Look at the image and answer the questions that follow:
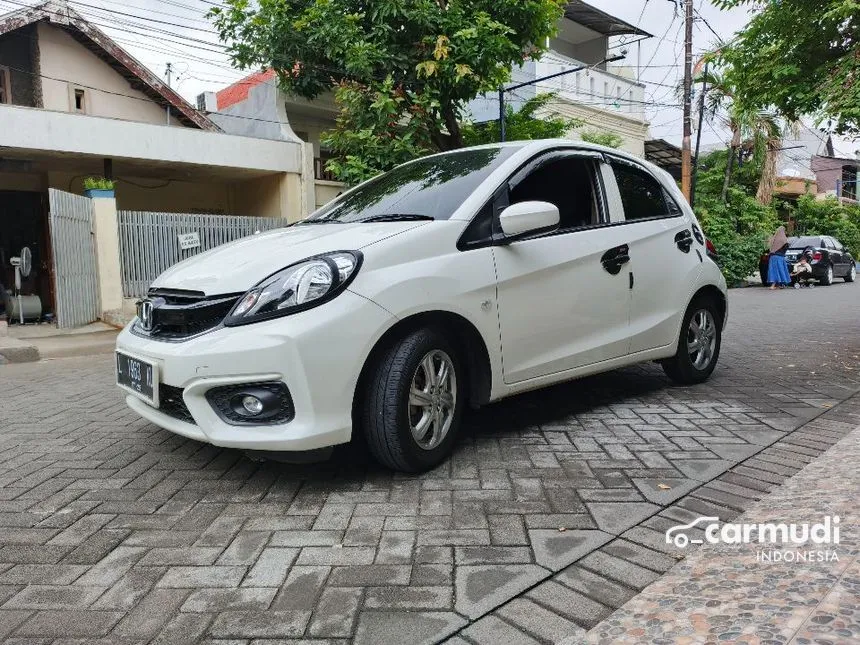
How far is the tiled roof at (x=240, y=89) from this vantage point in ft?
55.6

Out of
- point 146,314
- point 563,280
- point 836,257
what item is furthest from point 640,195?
point 836,257

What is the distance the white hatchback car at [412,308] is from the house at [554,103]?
441 inches

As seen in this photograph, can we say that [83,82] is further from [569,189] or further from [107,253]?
[569,189]

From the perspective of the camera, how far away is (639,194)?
172 inches

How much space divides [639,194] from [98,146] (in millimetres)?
10526

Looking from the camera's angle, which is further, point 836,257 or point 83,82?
point 836,257

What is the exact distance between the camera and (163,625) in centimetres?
189

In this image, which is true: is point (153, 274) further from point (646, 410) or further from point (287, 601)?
point (287, 601)

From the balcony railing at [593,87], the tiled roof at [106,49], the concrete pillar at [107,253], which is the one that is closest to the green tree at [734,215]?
the balcony railing at [593,87]

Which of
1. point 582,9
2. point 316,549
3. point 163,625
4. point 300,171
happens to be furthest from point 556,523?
point 582,9

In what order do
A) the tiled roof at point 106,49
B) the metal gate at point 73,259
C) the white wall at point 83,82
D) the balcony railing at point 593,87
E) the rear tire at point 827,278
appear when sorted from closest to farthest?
the metal gate at point 73,259 < the tiled roof at point 106,49 < the white wall at point 83,82 < the rear tire at point 827,278 < the balcony railing at point 593,87

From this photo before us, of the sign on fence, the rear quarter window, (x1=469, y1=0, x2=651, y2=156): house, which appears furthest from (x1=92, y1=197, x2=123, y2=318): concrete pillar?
(x1=469, y1=0, x2=651, y2=156): house

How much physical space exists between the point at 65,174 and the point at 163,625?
14215mm

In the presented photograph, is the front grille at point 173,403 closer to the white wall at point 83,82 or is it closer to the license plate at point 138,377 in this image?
the license plate at point 138,377
